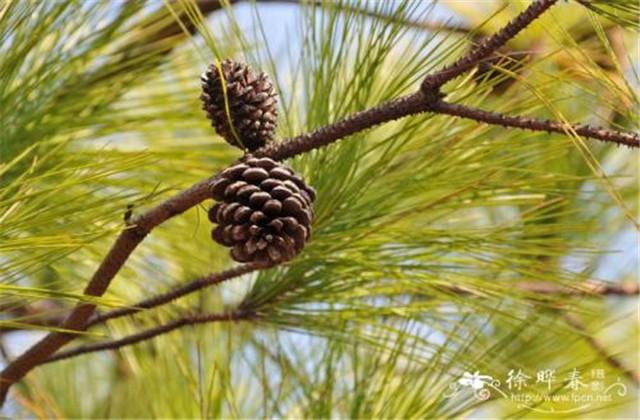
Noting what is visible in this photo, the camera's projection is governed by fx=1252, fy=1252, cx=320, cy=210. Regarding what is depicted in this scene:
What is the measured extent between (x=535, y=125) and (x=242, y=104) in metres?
0.18

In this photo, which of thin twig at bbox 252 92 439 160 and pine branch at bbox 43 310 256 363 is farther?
pine branch at bbox 43 310 256 363

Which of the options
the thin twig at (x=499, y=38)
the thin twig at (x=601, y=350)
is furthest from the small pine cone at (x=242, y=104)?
the thin twig at (x=601, y=350)

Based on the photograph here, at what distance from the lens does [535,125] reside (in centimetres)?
71

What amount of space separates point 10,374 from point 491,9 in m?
0.85

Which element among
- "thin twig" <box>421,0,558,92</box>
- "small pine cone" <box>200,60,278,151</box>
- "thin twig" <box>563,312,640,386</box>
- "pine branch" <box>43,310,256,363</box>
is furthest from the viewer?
"thin twig" <box>563,312,640,386</box>

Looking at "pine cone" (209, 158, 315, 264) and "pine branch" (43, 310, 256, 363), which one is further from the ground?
"pine branch" (43, 310, 256, 363)

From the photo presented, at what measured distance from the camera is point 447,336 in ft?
3.36

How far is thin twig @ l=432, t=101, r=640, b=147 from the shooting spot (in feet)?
2.26

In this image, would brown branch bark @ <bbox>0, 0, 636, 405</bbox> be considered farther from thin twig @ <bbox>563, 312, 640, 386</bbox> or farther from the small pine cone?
thin twig @ <bbox>563, 312, 640, 386</bbox>

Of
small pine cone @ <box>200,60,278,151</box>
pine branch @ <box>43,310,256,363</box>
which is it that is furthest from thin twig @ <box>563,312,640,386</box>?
small pine cone @ <box>200,60,278,151</box>

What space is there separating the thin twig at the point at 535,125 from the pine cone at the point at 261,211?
0.10m

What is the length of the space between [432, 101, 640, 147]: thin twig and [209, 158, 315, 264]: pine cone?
0.10 m

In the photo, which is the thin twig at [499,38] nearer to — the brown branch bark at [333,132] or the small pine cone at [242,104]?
the brown branch bark at [333,132]

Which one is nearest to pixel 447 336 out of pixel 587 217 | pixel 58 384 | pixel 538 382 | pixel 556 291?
pixel 538 382
